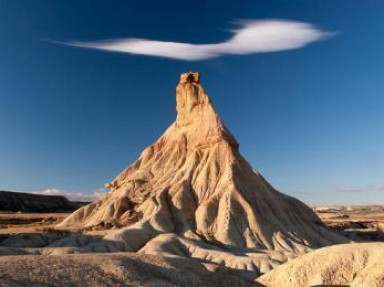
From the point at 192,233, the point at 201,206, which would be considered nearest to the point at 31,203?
the point at 201,206

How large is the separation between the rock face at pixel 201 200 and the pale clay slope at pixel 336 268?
44262 mm

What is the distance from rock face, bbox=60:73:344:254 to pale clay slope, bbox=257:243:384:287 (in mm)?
44262

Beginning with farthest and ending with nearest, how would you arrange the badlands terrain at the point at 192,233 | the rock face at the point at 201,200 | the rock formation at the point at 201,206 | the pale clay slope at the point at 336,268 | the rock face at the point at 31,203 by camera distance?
1. the rock face at the point at 31,203
2. the rock face at the point at 201,200
3. the rock formation at the point at 201,206
4. the badlands terrain at the point at 192,233
5. the pale clay slope at the point at 336,268

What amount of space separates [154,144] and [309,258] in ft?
301

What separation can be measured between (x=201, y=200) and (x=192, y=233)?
535 inches

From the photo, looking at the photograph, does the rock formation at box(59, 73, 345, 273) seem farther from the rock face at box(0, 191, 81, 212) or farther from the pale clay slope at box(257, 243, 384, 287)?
the rock face at box(0, 191, 81, 212)

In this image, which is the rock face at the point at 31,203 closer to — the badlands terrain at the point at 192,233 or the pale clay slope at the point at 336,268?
the badlands terrain at the point at 192,233

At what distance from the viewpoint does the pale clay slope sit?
2442 cm

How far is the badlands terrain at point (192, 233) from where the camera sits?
85.7 ft

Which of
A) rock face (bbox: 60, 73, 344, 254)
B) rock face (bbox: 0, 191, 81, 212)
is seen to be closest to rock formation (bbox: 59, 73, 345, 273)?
rock face (bbox: 60, 73, 344, 254)

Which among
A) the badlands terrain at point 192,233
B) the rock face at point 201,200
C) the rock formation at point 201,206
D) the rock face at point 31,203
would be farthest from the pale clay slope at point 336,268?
the rock face at point 31,203

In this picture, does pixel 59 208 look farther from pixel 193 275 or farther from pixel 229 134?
pixel 193 275

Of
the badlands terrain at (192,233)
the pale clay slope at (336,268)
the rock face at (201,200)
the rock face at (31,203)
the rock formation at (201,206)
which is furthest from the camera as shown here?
the rock face at (31,203)

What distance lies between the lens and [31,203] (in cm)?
17500
